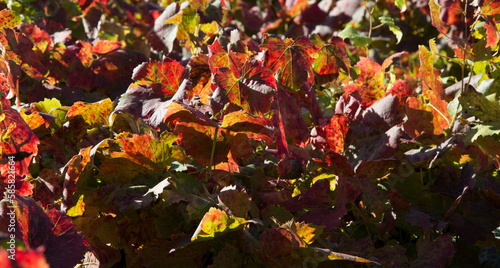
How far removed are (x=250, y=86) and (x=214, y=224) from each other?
0.82ft

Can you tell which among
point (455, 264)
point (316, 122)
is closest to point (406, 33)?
point (316, 122)

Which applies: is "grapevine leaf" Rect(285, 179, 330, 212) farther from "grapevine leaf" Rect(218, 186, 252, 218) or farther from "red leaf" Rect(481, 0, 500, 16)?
"red leaf" Rect(481, 0, 500, 16)

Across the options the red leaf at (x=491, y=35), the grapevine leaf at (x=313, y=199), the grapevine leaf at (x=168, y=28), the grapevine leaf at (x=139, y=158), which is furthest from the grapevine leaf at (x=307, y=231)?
the grapevine leaf at (x=168, y=28)

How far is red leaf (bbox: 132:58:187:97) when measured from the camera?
96 centimetres

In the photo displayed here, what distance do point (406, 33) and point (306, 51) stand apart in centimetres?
179

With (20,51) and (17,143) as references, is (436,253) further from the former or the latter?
(20,51)

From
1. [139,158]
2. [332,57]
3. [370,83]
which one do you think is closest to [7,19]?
[139,158]

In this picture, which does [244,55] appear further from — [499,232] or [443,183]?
[499,232]

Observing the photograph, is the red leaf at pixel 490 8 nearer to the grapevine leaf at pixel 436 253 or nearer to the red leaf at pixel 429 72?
the red leaf at pixel 429 72

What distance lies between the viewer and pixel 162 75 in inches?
38.2

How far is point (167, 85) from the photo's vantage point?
3.19 feet

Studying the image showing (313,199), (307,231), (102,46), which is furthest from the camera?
(102,46)

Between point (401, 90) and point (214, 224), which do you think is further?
point (401, 90)

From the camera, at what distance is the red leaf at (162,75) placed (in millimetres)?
964
